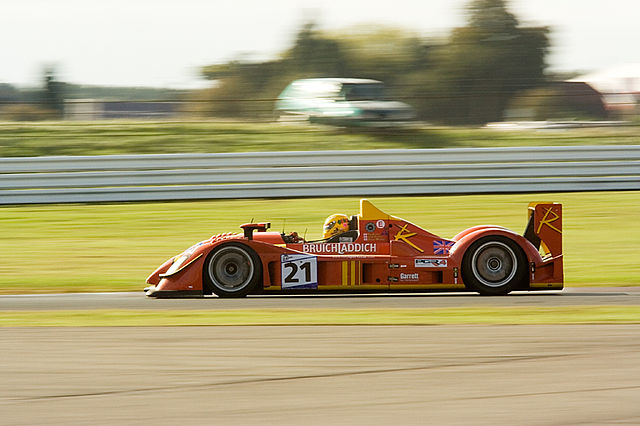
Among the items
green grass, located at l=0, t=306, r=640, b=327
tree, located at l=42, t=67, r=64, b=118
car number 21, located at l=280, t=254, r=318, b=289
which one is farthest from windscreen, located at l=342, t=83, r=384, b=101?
green grass, located at l=0, t=306, r=640, b=327

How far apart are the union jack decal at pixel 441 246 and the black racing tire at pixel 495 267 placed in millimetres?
188

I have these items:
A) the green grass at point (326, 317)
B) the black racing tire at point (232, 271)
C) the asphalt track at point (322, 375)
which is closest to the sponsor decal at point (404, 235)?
the green grass at point (326, 317)

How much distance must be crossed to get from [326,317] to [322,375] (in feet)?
6.96

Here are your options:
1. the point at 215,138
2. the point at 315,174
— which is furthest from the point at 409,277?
the point at 215,138

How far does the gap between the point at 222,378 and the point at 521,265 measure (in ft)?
13.8

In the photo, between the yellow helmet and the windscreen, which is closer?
the yellow helmet

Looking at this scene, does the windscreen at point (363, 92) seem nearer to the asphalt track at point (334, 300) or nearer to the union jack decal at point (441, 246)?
the asphalt track at point (334, 300)

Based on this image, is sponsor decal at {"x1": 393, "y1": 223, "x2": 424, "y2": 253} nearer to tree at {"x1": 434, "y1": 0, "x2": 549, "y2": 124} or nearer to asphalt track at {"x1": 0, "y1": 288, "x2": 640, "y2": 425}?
asphalt track at {"x1": 0, "y1": 288, "x2": 640, "y2": 425}

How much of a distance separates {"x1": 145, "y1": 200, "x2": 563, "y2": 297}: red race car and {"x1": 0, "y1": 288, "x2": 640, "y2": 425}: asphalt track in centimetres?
173

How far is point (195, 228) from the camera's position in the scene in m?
13.9

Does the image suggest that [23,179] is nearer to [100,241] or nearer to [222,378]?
[100,241]

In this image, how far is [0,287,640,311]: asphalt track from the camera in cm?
848

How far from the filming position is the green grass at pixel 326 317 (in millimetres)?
7445

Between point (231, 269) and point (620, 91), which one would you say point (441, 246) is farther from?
point (620, 91)
